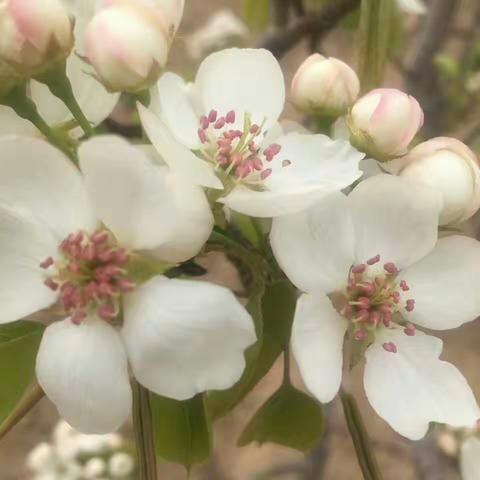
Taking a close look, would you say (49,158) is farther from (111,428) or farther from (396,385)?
(396,385)

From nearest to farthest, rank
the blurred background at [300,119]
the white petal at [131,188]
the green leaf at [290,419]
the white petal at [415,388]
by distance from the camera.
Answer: the white petal at [131,188] < the white petal at [415,388] < the green leaf at [290,419] < the blurred background at [300,119]

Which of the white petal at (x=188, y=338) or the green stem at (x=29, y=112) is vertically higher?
the green stem at (x=29, y=112)

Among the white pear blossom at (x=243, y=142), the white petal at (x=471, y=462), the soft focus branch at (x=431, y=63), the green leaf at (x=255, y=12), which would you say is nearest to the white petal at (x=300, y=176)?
the white pear blossom at (x=243, y=142)

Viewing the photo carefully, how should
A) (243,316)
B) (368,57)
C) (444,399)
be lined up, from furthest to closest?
(368,57), (444,399), (243,316)

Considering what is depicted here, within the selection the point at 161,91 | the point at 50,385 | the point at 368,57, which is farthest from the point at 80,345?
the point at 368,57

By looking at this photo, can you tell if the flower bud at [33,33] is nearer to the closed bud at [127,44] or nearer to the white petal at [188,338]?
the closed bud at [127,44]

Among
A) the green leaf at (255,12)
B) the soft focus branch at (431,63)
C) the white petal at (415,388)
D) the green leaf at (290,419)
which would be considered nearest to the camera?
the white petal at (415,388)

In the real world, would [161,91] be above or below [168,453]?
above
